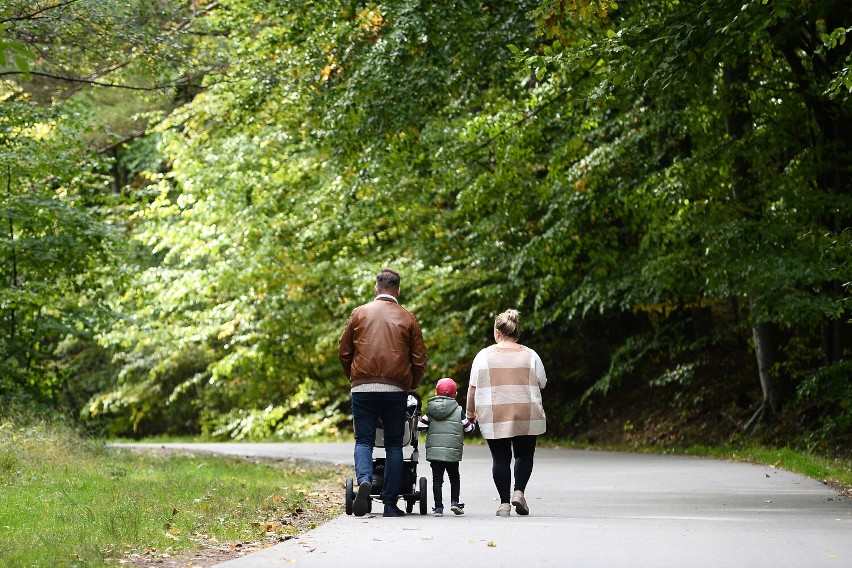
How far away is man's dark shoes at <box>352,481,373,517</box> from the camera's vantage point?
10.4 metres

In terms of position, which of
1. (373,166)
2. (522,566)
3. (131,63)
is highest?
(131,63)

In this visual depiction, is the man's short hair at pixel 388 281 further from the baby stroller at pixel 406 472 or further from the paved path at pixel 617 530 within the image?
Result: the paved path at pixel 617 530

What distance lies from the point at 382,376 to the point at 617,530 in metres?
2.25

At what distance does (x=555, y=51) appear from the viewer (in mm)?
14938

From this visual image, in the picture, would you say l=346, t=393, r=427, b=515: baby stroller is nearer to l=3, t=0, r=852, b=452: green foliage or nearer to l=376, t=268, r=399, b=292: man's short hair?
l=376, t=268, r=399, b=292: man's short hair

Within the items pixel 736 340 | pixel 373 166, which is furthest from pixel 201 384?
pixel 373 166

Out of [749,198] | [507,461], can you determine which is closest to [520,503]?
[507,461]

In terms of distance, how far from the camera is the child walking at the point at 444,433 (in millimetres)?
10914

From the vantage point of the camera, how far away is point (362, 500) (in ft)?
34.3

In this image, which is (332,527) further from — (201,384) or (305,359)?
(201,384)

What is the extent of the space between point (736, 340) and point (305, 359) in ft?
39.6

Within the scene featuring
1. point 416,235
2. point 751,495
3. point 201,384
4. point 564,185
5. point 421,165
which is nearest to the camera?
point 751,495

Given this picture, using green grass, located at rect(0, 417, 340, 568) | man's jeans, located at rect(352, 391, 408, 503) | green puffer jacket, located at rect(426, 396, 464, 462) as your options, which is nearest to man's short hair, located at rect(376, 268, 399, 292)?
man's jeans, located at rect(352, 391, 408, 503)

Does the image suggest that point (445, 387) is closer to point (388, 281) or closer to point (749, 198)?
point (388, 281)
